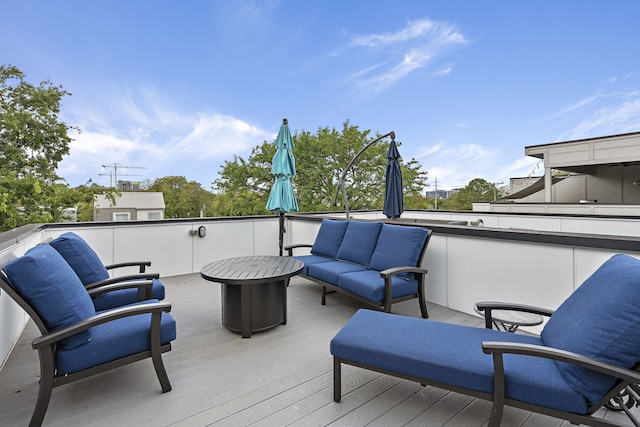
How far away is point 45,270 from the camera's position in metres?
1.76

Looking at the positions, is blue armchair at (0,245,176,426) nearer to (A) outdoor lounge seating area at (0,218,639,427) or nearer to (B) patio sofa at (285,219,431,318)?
(A) outdoor lounge seating area at (0,218,639,427)

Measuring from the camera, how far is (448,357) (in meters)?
1.66

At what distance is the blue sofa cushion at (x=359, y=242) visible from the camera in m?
3.88

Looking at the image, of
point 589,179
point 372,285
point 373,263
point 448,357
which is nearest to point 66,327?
point 448,357

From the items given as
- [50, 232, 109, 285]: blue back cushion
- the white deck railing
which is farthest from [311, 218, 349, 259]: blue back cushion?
[50, 232, 109, 285]: blue back cushion

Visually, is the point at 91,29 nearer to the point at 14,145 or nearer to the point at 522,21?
the point at 14,145

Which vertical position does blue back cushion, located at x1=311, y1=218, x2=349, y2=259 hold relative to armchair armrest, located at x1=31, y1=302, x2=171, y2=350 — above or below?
above

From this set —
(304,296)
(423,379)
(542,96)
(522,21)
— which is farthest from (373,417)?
(542,96)

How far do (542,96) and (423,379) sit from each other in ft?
56.3

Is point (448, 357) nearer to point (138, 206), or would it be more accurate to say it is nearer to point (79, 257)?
point (79, 257)

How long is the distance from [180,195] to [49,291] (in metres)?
25.4

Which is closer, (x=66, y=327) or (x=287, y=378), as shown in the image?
(x=66, y=327)

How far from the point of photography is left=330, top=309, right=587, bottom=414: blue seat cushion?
1.45 meters

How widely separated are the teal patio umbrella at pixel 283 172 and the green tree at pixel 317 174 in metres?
8.87
